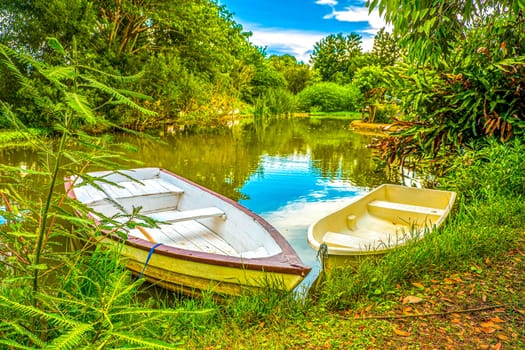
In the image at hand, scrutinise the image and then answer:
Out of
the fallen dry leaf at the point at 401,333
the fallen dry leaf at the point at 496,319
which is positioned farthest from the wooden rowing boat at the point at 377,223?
the fallen dry leaf at the point at 496,319

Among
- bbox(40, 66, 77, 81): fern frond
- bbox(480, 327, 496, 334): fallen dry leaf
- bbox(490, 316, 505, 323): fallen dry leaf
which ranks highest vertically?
bbox(40, 66, 77, 81): fern frond

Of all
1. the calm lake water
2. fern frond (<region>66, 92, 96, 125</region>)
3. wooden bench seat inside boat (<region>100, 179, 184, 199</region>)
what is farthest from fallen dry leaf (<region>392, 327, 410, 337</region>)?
wooden bench seat inside boat (<region>100, 179, 184, 199</region>)

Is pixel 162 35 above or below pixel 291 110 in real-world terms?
above

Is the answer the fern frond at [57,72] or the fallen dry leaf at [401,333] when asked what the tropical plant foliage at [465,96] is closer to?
the fallen dry leaf at [401,333]

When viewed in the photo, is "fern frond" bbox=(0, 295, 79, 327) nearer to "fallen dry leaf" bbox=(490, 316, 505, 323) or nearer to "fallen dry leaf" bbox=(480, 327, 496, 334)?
"fallen dry leaf" bbox=(480, 327, 496, 334)

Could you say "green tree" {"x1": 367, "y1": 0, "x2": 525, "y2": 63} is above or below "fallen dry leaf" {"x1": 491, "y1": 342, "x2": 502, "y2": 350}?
above

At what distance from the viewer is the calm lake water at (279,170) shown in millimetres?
6469

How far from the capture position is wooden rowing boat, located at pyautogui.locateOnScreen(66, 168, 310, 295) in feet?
9.48

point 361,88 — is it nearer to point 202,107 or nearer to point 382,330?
point 202,107

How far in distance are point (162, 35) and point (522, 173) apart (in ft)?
53.6

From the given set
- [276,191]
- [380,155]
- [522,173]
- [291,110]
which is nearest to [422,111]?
[380,155]

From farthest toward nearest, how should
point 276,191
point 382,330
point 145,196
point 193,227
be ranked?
1. point 276,191
2. point 145,196
3. point 193,227
4. point 382,330

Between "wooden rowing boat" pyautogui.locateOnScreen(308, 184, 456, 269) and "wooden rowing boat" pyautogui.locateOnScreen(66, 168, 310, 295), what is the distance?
0.42 metres

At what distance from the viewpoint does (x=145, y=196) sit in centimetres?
530
